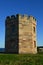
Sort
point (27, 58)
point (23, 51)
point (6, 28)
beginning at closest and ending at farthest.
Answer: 1. point (27, 58)
2. point (23, 51)
3. point (6, 28)

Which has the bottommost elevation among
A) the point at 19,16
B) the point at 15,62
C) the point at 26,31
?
the point at 15,62

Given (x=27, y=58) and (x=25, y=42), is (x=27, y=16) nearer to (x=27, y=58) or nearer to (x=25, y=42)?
(x=25, y=42)

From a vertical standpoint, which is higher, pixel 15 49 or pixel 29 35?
pixel 29 35

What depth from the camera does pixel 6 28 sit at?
31812mm

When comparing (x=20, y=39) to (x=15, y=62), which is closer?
(x=15, y=62)

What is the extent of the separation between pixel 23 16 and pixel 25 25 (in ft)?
5.59

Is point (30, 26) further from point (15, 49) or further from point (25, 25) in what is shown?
point (15, 49)

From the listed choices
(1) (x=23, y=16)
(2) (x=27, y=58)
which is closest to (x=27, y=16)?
(1) (x=23, y=16)

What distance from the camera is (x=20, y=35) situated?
2977 cm

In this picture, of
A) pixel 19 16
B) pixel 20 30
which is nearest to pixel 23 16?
pixel 19 16

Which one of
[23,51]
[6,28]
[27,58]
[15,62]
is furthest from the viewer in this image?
[6,28]

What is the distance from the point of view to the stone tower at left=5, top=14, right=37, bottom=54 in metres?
29.6

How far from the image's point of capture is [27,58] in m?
22.4

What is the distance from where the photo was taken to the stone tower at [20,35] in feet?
97.1
